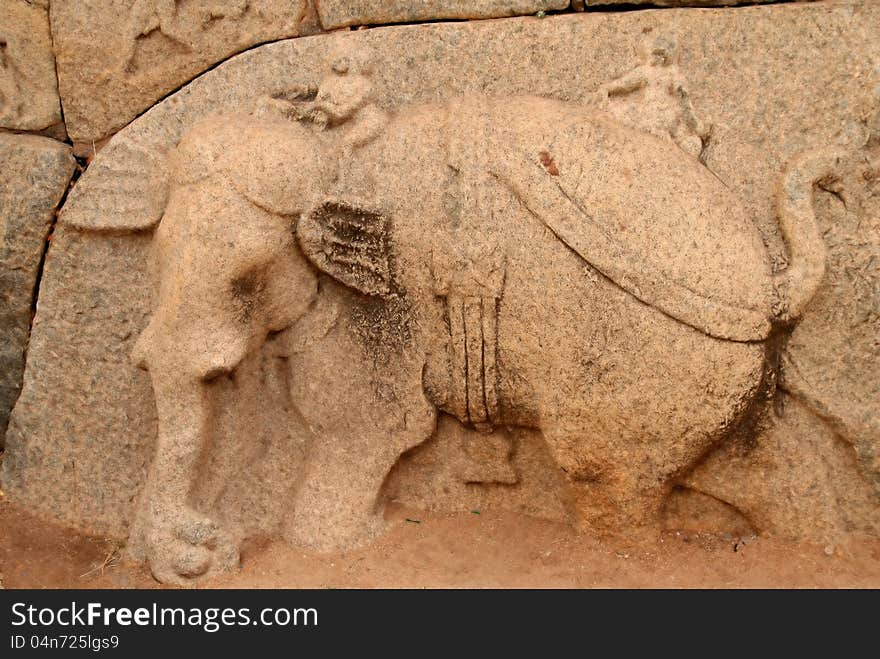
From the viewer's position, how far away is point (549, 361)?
2.73 metres

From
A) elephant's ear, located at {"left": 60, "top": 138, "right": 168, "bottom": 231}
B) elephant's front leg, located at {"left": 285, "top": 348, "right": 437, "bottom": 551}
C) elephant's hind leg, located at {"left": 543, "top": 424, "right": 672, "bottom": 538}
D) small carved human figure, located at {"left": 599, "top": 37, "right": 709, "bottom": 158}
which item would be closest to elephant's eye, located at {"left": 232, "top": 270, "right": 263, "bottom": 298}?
elephant's front leg, located at {"left": 285, "top": 348, "right": 437, "bottom": 551}

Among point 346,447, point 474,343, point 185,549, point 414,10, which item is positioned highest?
point 414,10

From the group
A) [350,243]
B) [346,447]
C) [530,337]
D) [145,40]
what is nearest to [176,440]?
[346,447]

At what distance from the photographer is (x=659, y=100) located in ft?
9.12

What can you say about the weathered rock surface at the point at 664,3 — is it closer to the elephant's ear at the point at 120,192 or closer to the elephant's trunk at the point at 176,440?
the elephant's ear at the point at 120,192

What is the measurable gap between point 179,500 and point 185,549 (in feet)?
0.46

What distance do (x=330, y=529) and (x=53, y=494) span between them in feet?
3.18

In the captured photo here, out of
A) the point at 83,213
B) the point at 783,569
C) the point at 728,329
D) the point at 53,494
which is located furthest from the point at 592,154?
the point at 53,494

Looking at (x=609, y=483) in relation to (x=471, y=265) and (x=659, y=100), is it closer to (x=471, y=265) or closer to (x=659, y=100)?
(x=471, y=265)

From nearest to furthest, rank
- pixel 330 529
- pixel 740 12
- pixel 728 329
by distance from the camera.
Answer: pixel 728 329 < pixel 740 12 < pixel 330 529

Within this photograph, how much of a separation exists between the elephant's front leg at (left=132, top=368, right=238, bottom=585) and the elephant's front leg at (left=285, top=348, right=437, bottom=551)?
10.3 inches

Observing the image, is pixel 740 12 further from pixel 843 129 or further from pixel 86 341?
pixel 86 341

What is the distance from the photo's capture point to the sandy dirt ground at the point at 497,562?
2.81 meters

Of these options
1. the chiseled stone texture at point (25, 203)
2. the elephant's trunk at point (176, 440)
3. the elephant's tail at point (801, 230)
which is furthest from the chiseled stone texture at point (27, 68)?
the elephant's tail at point (801, 230)
